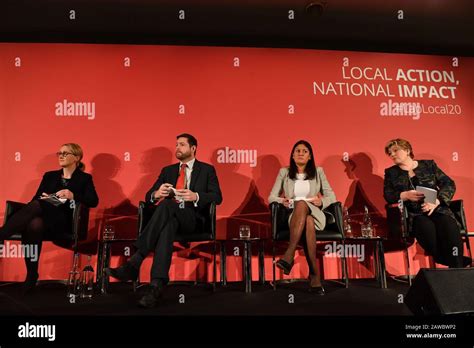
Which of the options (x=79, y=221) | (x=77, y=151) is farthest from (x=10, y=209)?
(x=77, y=151)

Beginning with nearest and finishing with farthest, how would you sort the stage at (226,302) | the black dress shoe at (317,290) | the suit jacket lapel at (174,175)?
the stage at (226,302) → the black dress shoe at (317,290) → the suit jacket lapel at (174,175)

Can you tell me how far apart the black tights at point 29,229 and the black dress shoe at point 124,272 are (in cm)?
90

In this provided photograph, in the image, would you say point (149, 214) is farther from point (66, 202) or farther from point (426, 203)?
point (426, 203)

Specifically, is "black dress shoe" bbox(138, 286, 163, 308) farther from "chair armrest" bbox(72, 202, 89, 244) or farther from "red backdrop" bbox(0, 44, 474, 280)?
"red backdrop" bbox(0, 44, 474, 280)

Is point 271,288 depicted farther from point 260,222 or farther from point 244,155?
point 244,155

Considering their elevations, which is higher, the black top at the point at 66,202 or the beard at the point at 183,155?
the beard at the point at 183,155

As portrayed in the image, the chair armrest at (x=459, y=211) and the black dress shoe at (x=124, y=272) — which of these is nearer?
the black dress shoe at (x=124, y=272)

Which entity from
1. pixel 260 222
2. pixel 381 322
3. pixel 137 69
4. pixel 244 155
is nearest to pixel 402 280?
pixel 260 222

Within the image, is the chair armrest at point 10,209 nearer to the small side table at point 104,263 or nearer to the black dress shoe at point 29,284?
the black dress shoe at point 29,284

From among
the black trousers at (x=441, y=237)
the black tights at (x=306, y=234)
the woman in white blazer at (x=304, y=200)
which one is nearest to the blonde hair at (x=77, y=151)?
the woman in white blazer at (x=304, y=200)

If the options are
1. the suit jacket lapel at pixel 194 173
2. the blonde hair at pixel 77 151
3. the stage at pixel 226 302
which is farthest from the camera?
the blonde hair at pixel 77 151

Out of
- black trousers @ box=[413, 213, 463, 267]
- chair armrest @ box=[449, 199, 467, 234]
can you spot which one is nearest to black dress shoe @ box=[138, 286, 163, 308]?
black trousers @ box=[413, 213, 463, 267]

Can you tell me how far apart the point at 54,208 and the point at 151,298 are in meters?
1.34

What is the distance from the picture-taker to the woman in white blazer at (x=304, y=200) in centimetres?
324
